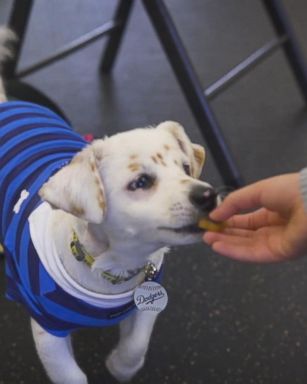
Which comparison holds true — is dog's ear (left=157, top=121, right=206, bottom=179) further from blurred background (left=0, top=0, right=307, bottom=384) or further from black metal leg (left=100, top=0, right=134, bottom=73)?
black metal leg (left=100, top=0, right=134, bottom=73)

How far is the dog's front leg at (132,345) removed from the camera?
1.14 metres

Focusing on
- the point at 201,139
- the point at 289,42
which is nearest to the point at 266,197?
the point at 201,139

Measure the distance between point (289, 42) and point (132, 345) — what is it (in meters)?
1.12

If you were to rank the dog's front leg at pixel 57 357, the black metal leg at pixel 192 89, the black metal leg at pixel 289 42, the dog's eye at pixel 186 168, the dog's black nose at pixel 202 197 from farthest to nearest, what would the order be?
the black metal leg at pixel 289 42, the black metal leg at pixel 192 89, the dog's front leg at pixel 57 357, the dog's eye at pixel 186 168, the dog's black nose at pixel 202 197

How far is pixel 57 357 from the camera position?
1.10 m

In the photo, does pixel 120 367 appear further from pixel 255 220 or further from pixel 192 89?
pixel 192 89

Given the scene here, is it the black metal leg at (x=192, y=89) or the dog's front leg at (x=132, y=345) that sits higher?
the black metal leg at (x=192, y=89)

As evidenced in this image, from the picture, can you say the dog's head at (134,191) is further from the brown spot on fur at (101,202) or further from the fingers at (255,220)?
the fingers at (255,220)

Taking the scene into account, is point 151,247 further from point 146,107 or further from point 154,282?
point 146,107

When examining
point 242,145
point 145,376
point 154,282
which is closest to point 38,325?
point 154,282

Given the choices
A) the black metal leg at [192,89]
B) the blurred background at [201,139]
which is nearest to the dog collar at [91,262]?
the blurred background at [201,139]

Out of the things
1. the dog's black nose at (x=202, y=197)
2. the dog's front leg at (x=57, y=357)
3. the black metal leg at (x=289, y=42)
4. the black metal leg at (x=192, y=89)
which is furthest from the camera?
the black metal leg at (x=289, y=42)

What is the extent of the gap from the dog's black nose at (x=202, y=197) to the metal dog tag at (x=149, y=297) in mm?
226

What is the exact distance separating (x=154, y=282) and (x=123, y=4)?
1087 mm
